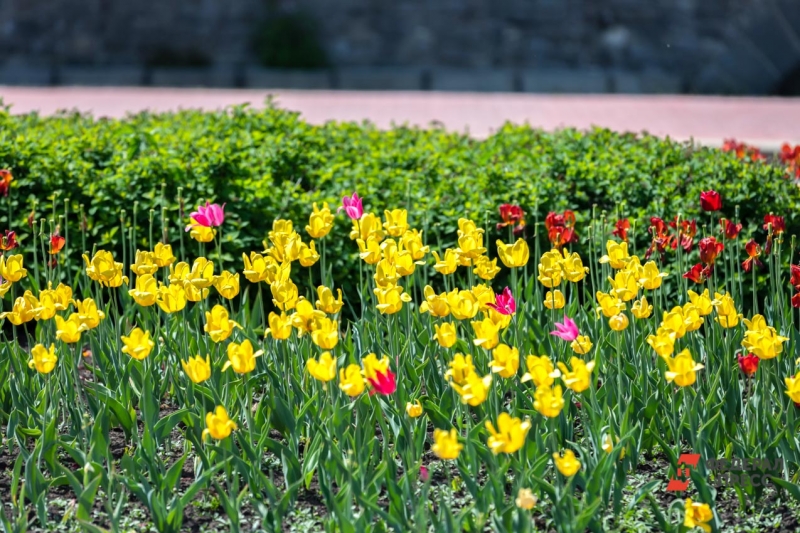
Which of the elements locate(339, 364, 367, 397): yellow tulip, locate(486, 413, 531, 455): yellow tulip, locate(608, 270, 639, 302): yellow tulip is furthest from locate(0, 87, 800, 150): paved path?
locate(486, 413, 531, 455): yellow tulip

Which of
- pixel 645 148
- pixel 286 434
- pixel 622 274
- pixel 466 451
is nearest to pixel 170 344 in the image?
pixel 286 434

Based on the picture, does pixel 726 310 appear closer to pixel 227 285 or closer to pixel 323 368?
pixel 323 368

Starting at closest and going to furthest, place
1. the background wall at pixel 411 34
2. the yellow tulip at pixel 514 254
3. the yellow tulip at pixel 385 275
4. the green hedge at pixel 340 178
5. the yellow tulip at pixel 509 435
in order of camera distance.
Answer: the yellow tulip at pixel 509 435
the yellow tulip at pixel 385 275
the yellow tulip at pixel 514 254
the green hedge at pixel 340 178
the background wall at pixel 411 34

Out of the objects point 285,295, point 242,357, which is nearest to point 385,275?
point 285,295

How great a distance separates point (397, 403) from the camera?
10.1ft

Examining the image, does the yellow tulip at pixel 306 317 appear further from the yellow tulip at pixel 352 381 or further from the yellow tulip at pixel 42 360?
the yellow tulip at pixel 42 360

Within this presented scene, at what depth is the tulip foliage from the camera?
2719 mm

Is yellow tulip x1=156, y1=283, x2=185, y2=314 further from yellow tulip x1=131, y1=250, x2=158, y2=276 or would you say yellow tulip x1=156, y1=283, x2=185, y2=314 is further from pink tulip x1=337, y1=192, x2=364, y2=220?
pink tulip x1=337, y1=192, x2=364, y2=220

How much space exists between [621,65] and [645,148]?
9.19 meters

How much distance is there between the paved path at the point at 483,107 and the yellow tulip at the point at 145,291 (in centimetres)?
690

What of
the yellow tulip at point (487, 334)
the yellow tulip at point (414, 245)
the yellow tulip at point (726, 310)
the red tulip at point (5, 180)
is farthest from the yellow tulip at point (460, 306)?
the red tulip at point (5, 180)

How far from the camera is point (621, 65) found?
47.7 feet

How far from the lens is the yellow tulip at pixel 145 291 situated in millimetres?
3123

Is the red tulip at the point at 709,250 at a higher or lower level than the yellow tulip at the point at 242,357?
higher
